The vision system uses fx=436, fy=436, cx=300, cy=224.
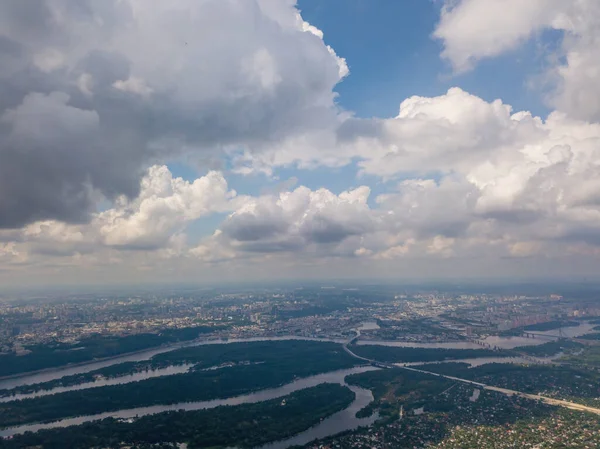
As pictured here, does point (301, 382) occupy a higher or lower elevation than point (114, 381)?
lower

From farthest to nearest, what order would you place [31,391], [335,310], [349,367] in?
[335,310] → [349,367] → [31,391]

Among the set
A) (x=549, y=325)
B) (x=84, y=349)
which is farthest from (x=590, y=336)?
(x=84, y=349)

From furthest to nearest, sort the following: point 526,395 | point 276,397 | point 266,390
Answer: point 266,390 → point 276,397 → point 526,395

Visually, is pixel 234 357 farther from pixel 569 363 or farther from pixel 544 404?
pixel 569 363

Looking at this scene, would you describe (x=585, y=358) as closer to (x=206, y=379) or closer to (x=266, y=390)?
(x=266, y=390)

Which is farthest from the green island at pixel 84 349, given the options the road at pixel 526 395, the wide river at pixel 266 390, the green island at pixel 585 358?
the green island at pixel 585 358

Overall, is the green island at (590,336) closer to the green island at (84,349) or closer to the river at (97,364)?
the river at (97,364)

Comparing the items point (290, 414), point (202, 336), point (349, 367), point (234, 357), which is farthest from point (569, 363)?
point (202, 336)
